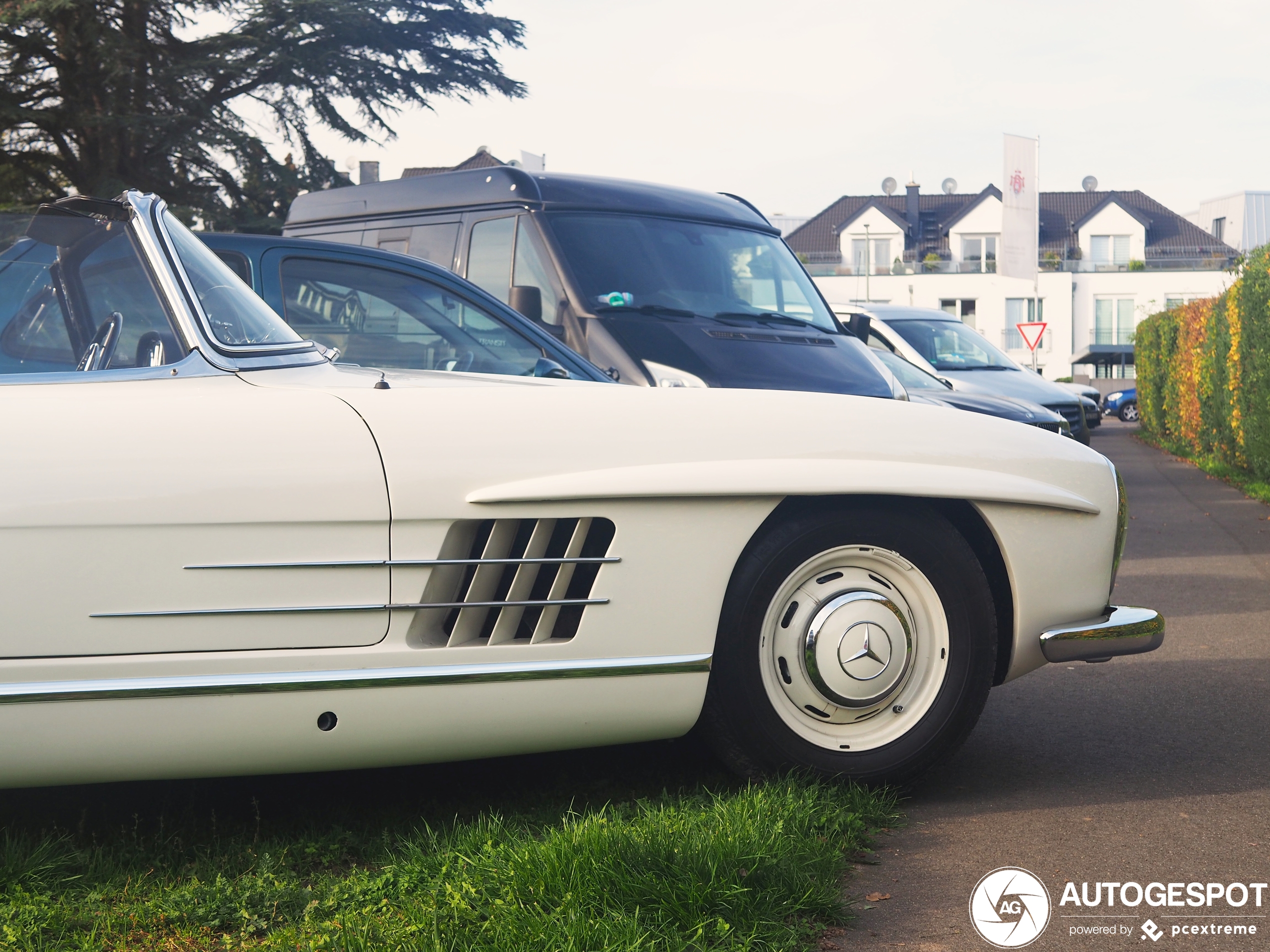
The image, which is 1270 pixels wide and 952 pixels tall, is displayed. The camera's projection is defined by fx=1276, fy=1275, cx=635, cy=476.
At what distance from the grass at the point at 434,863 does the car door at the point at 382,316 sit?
2.09 metres

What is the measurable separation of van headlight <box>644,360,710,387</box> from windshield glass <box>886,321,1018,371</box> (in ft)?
20.4

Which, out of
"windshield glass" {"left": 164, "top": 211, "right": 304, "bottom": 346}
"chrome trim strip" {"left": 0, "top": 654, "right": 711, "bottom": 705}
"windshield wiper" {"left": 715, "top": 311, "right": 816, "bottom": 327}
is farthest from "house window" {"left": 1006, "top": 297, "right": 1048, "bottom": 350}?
"chrome trim strip" {"left": 0, "top": 654, "right": 711, "bottom": 705}

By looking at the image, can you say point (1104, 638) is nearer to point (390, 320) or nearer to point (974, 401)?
point (390, 320)

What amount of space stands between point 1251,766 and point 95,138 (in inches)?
655

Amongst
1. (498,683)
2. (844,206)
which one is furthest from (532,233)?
(844,206)

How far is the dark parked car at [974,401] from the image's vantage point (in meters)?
9.77

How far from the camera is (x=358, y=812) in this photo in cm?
314

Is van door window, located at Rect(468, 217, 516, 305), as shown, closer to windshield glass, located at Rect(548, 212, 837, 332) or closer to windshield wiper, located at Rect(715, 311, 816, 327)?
windshield glass, located at Rect(548, 212, 837, 332)

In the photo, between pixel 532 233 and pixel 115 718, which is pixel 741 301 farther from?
pixel 115 718

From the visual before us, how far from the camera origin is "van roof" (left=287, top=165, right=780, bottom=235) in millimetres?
7031

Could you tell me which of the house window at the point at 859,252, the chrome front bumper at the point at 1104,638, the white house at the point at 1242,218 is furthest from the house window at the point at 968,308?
the chrome front bumper at the point at 1104,638

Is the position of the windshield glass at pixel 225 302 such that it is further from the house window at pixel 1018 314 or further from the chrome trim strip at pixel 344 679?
the house window at pixel 1018 314

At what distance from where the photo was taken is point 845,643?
3127 millimetres

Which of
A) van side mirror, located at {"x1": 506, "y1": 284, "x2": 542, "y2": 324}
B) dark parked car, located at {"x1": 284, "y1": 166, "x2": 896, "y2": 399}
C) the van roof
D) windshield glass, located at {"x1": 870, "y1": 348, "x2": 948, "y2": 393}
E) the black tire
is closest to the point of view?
the black tire
